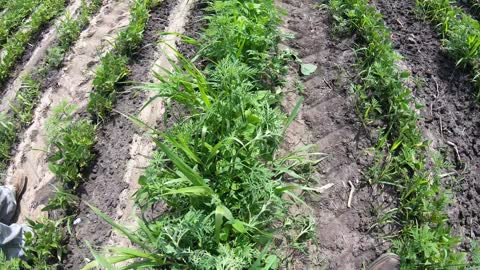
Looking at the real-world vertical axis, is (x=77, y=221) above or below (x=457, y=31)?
below

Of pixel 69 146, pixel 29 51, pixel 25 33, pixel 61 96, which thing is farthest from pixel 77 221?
pixel 25 33

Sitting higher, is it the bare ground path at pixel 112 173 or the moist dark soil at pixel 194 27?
the moist dark soil at pixel 194 27

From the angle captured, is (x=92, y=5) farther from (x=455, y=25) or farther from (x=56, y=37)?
(x=455, y=25)

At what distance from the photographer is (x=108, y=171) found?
2918mm

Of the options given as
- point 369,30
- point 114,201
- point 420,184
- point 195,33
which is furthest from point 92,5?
point 420,184

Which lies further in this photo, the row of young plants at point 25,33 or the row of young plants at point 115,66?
the row of young plants at point 25,33

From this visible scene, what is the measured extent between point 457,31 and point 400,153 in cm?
126

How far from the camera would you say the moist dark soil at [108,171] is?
8.59 ft

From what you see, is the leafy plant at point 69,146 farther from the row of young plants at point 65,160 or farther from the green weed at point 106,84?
the green weed at point 106,84

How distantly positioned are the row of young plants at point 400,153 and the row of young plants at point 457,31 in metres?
0.44

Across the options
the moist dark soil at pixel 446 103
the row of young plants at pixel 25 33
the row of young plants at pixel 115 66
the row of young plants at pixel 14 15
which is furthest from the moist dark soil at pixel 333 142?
the row of young plants at pixel 14 15

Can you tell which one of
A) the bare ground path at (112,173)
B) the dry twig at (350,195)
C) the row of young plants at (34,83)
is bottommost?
the dry twig at (350,195)

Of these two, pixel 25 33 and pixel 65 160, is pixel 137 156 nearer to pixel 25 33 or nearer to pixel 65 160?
pixel 65 160

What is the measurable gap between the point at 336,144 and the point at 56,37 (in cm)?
295
